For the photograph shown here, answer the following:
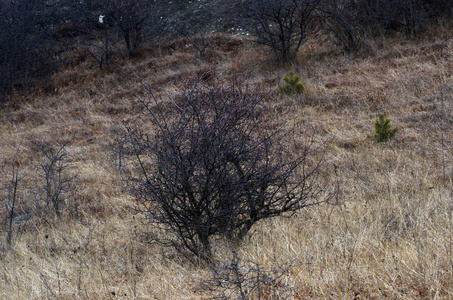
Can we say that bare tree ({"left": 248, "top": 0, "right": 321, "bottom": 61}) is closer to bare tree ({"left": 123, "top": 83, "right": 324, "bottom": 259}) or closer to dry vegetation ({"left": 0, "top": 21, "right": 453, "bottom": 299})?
dry vegetation ({"left": 0, "top": 21, "right": 453, "bottom": 299})

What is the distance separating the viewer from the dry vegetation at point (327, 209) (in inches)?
105

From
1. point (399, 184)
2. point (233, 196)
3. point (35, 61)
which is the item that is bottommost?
point (399, 184)

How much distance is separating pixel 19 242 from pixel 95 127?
289 inches

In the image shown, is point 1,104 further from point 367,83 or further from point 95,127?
point 367,83

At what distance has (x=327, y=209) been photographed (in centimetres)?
427

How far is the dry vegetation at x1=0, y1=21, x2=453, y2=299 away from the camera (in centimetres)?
267

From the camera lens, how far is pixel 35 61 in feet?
63.2

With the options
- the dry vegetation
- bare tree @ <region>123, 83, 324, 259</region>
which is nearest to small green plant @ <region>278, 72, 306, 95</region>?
the dry vegetation

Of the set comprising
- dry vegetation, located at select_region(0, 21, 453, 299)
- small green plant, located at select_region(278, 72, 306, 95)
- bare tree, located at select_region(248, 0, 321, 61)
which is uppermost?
bare tree, located at select_region(248, 0, 321, 61)

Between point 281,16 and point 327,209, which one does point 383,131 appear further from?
point 281,16

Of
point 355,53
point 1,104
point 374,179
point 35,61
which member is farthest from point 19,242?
point 35,61

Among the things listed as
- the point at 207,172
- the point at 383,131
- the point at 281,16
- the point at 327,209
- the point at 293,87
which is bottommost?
the point at 327,209

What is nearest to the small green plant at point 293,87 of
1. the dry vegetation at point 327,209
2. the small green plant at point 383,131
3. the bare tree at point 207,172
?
the dry vegetation at point 327,209

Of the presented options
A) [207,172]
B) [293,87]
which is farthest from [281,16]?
[207,172]
